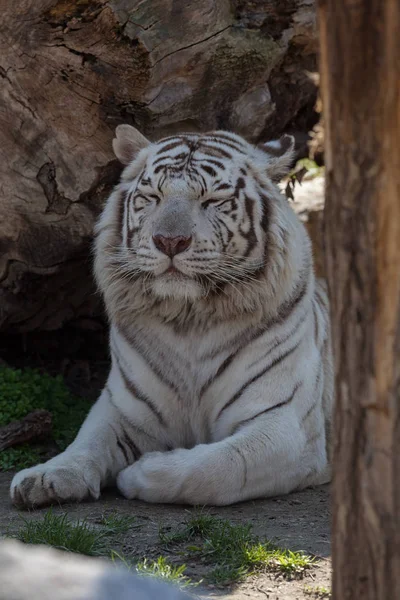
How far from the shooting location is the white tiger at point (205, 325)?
4426 mm

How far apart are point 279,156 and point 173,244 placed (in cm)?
101

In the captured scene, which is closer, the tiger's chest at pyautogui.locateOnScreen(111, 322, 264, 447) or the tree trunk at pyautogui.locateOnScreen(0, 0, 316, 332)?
the tiger's chest at pyautogui.locateOnScreen(111, 322, 264, 447)

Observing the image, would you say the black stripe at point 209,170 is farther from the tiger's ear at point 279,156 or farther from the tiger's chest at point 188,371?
the tiger's chest at point 188,371

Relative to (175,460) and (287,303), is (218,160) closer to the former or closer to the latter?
(287,303)

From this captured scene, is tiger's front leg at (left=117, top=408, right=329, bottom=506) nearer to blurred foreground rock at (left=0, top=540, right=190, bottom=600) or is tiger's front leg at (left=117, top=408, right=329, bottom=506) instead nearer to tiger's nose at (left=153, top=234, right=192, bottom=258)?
tiger's nose at (left=153, top=234, right=192, bottom=258)

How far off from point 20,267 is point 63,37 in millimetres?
1590

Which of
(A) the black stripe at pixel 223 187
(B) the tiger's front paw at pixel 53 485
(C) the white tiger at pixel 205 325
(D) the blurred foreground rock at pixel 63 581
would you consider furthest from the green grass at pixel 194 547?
(A) the black stripe at pixel 223 187

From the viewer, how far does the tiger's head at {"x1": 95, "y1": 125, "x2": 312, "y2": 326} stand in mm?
4477

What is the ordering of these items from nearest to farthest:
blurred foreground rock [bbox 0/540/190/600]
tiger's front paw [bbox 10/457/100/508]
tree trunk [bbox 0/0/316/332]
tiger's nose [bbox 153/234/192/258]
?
blurred foreground rock [bbox 0/540/190/600] < tiger's front paw [bbox 10/457/100/508] < tiger's nose [bbox 153/234/192/258] < tree trunk [bbox 0/0/316/332]

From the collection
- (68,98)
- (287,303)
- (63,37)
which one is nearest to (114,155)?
(68,98)

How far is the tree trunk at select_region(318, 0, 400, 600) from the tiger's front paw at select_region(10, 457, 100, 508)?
2154 millimetres

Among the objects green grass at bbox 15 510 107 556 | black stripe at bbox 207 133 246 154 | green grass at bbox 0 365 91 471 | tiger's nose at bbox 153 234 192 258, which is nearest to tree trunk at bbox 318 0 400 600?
green grass at bbox 15 510 107 556

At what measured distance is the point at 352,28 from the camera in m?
2.10

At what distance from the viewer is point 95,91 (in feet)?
17.0
